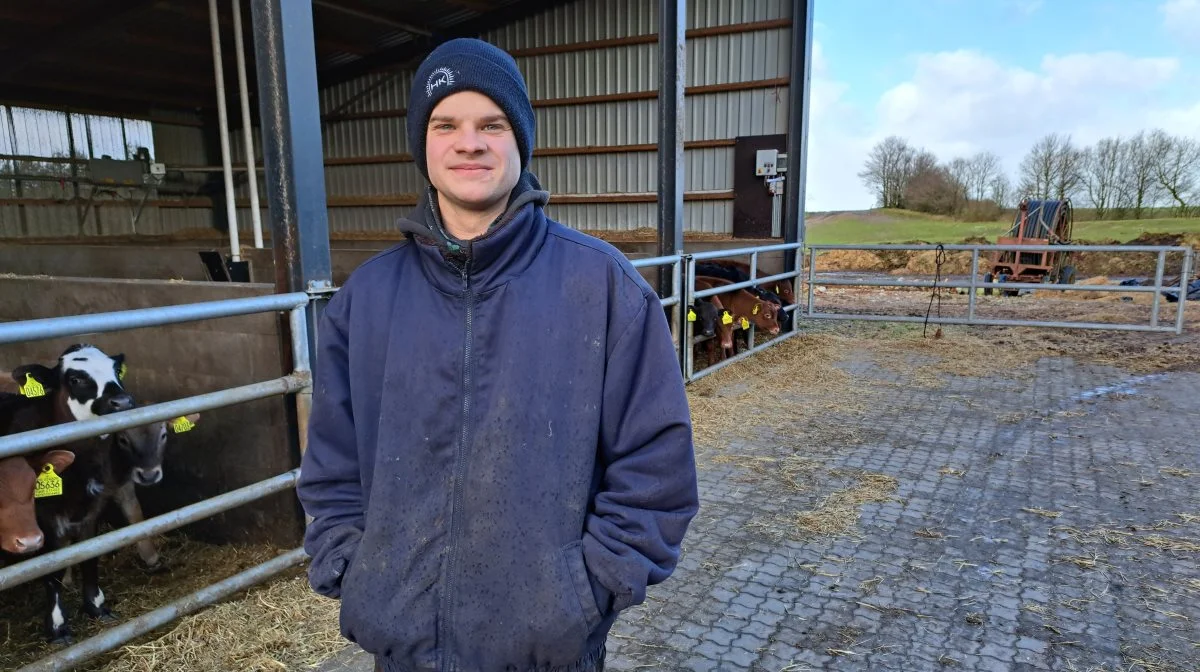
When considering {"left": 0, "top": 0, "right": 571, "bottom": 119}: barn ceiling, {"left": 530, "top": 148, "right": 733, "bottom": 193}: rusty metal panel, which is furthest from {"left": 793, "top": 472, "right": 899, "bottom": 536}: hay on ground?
{"left": 0, "top": 0, "right": 571, "bottom": 119}: barn ceiling

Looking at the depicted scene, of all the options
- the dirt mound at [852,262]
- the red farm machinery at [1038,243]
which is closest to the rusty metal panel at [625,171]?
the red farm machinery at [1038,243]

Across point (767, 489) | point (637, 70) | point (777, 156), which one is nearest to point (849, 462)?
point (767, 489)

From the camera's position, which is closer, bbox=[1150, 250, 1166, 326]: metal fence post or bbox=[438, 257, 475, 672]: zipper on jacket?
bbox=[438, 257, 475, 672]: zipper on jacket

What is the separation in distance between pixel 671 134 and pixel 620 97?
540 cm

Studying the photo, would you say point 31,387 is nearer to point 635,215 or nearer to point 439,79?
point 439,79

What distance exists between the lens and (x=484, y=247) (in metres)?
1.19

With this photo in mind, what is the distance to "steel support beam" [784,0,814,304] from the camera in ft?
29.8

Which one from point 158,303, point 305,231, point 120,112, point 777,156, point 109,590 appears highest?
point 120,112

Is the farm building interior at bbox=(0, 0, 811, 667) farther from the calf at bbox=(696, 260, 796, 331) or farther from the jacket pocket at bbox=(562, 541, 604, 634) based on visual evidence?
the jacket pocket at bbox=(562, 541, 604, 634)

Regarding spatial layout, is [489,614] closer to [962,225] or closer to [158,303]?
[158,303]

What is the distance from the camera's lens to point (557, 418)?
47.0 inches

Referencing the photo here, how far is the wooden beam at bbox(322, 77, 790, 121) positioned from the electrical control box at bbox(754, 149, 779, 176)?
914mm

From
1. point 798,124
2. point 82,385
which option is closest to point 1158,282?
point 798,124

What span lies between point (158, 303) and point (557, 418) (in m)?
3.05
